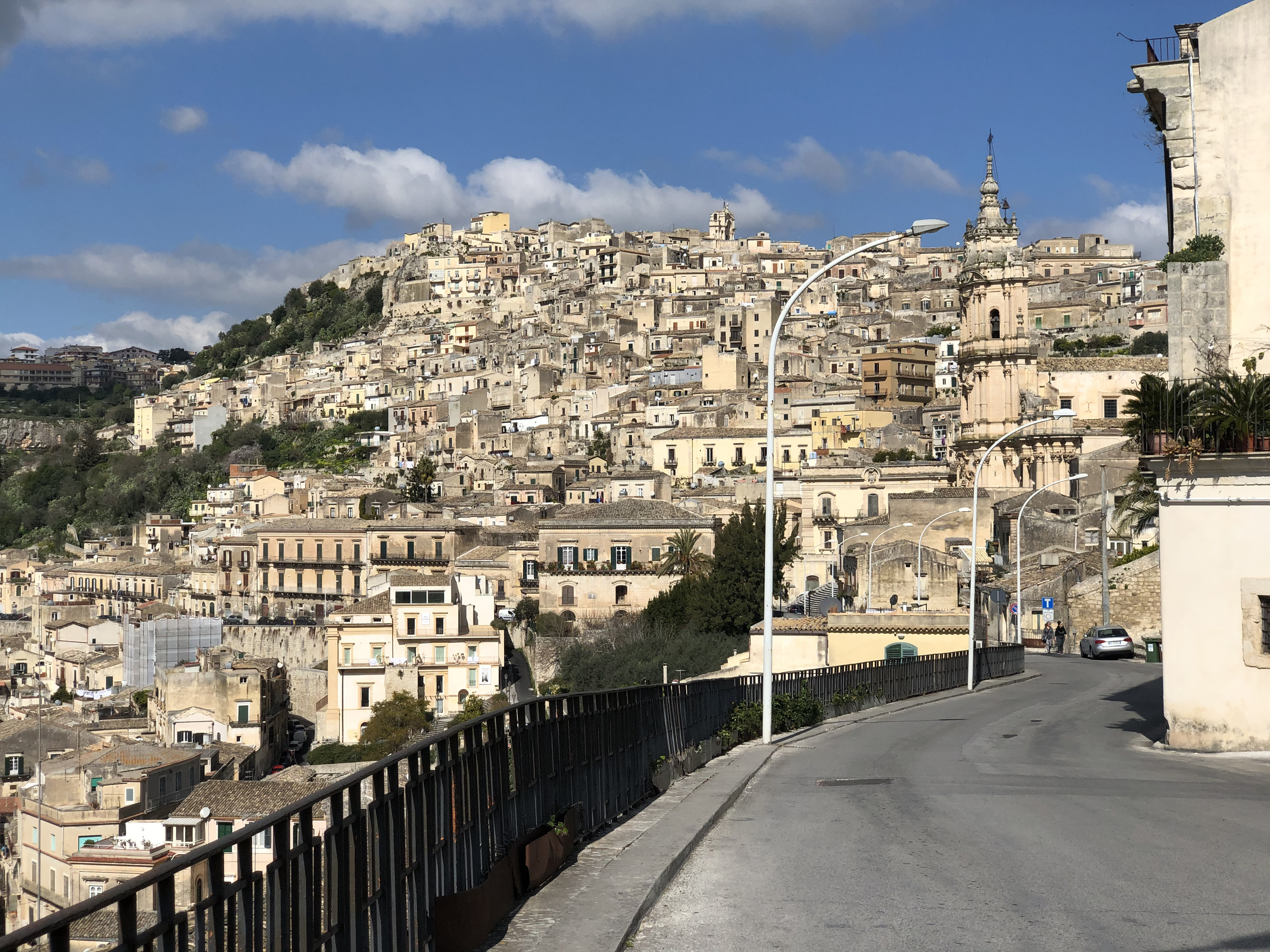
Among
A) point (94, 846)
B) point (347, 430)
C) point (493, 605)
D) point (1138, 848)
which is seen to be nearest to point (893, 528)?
point (493, 605)

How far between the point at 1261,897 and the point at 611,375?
143 m

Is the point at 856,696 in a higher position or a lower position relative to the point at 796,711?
lower

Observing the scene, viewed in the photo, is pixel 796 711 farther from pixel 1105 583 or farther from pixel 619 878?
pixel 1105 583

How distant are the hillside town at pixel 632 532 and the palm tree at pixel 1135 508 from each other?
0.54 metres

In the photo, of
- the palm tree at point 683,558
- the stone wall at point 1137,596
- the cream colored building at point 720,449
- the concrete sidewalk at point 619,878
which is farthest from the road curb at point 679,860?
the cream colored building at point 720,449

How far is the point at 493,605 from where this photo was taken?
81.0 metres

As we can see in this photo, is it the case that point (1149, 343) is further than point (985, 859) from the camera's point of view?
Yes

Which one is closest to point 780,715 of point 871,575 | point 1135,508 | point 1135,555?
point 1135,508

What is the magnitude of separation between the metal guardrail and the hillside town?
141mm

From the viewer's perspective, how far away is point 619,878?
9742mm

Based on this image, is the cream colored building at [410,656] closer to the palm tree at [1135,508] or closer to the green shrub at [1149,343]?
the palm tree at [1135,508]

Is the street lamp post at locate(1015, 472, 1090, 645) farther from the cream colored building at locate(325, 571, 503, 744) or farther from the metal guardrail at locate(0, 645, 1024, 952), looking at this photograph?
the metal guardrail at locate(0, 645, 1024, 952)

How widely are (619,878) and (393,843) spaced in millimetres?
2700

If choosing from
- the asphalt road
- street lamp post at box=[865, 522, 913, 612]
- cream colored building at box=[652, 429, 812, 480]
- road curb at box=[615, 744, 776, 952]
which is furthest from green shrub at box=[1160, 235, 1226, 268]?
cream colored building at box=[652, 429, 812, 480]
